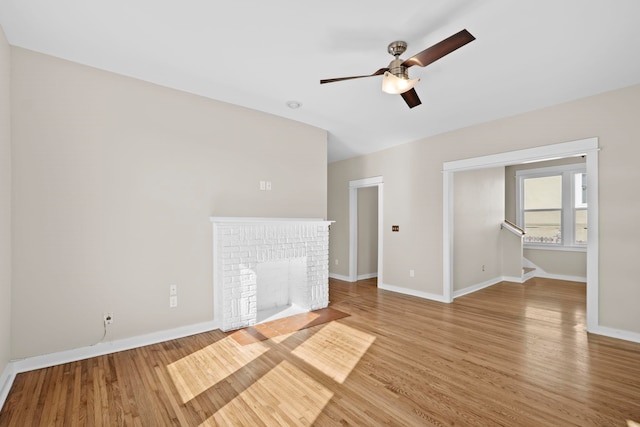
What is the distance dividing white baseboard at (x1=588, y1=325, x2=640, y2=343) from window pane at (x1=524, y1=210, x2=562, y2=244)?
3651 millimetres

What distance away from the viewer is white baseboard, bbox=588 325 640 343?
10.2ft

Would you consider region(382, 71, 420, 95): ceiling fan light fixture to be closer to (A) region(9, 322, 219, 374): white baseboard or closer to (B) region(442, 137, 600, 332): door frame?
(B) region(442, 137, 600, 332): door frame

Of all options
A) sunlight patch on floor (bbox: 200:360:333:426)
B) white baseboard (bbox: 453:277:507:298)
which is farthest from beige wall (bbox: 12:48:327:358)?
white baseboard (bbox: 453:277:507:298)

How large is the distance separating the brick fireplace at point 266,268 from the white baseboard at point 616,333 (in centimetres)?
314

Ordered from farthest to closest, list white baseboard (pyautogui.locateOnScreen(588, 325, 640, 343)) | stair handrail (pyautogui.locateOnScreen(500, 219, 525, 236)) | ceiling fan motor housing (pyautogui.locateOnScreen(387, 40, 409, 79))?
stair handrail (pyautogui.locateOnScreen(500, 219, 525, 236)) < white baseboard (pyautogui.locateOnScreen(588, 325, 640, 343)) < ceiling fan motor housing (pyautogui.locateOnScreen(387, 40, 409, 79))

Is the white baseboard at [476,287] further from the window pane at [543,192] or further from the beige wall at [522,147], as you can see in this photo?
the window pane at [543,192]

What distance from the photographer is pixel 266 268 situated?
13.5 feet

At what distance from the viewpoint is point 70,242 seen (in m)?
2.67

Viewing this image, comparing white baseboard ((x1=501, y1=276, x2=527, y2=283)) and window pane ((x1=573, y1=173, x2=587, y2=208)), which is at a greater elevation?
window pane ((x1=573, y1=173, x2=587, y2=208))

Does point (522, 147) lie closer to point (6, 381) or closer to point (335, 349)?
point (335, 349)

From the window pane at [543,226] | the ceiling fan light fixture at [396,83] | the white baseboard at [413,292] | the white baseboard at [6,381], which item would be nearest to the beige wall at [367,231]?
the white baseboard at [413,292]

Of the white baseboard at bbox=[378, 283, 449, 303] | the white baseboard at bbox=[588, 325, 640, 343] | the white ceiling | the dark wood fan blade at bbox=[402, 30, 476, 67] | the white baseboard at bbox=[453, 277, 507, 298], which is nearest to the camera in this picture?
the dark wood fan blade at bbox=[402, 30, 476, 67]

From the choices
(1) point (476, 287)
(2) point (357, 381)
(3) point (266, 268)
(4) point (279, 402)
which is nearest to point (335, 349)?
(2) point (357, 381)

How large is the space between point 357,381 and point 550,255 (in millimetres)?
6473
